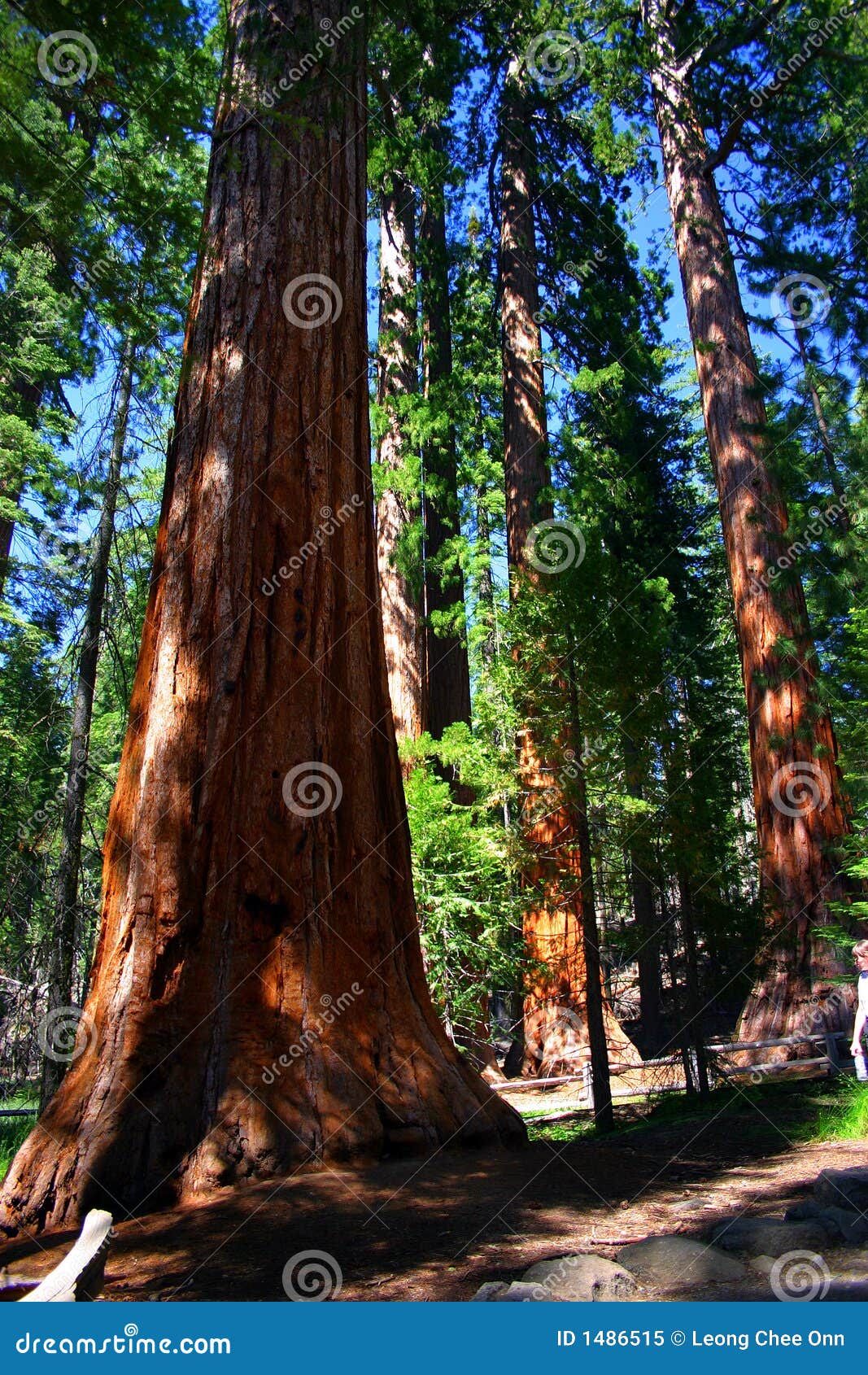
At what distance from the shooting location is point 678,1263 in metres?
2.51

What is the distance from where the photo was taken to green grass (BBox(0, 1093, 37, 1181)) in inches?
285

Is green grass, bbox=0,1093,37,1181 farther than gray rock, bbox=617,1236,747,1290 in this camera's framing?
Yes

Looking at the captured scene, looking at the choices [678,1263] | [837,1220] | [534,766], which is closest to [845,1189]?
[837,1220]

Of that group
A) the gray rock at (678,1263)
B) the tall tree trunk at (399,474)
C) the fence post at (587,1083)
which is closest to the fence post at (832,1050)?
the fence post at (587,1083)

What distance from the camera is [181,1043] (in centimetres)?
394

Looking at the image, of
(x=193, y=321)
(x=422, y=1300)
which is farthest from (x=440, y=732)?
(x=422, y=1300)

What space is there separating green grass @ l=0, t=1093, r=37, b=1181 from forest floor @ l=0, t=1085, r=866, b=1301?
380 cm

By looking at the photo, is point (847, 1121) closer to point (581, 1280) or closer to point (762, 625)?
point (581, 1280)

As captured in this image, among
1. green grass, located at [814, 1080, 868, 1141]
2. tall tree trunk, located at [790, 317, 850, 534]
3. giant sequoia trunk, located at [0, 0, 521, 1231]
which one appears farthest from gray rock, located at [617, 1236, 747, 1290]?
tall tree trunk, located at [790, 317, 850, 534]

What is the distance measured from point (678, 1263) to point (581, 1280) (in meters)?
0.34

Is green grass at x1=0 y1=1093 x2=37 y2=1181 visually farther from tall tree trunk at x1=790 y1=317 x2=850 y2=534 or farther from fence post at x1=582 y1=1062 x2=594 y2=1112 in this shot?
tall tree trunk at x1=790 y1=317 x2=850 y2=534

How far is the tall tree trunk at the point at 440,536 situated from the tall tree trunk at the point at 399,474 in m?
0.32

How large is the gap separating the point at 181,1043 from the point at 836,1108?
176 inches

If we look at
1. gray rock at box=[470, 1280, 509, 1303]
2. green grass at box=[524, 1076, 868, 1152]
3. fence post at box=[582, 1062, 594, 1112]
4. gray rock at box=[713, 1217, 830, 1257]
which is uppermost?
gray rock at box=[470, 1280, 509, 1303]
